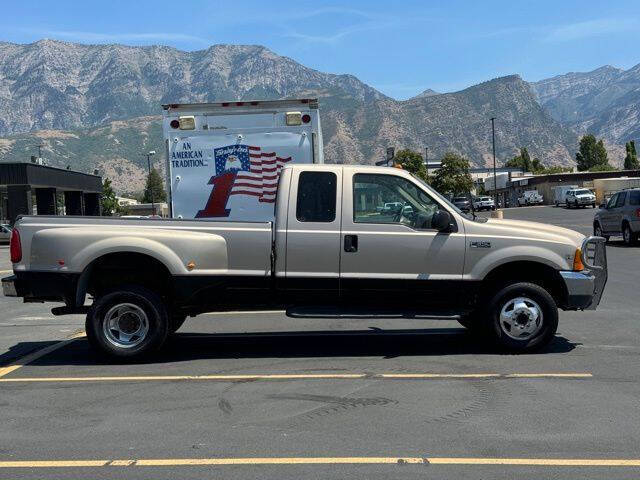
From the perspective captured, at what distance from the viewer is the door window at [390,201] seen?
8.38 m

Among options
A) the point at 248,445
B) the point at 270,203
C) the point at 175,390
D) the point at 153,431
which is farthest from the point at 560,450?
the point at 270,203

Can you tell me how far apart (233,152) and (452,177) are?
78.8 meters

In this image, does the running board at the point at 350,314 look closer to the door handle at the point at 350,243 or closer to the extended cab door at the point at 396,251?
the extended cab door at the point at 396,251

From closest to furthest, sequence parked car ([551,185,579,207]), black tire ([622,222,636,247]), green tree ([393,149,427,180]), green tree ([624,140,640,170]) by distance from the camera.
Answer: black tire ([622,222,636,247]) < parked car ([551,185,579,207]) < green tree ([393,149,427,180]) < green tree ([624,140,640,170])

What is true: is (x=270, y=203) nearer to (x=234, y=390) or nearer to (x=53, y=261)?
(x=53, y=261)

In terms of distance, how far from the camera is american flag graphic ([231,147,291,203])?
424 inches

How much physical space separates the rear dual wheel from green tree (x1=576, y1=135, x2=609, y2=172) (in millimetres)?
139344

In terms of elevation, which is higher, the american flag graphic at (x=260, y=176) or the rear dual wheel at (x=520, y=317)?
the american flag graphic at (x=260, y=176)

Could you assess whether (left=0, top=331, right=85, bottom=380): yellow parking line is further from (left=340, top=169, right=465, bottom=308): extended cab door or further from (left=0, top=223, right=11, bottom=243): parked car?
(left=0, top=223, right=11, bottom=243): parked car

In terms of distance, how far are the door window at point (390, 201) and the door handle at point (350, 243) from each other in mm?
251

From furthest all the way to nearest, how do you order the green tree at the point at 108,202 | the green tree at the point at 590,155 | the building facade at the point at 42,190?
the green tree at the point at 590,155
the green tree at the point at 108,202
the building facade at the point at 42,190

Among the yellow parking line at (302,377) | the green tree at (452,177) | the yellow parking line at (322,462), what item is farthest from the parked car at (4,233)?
the green tree at (452,177)

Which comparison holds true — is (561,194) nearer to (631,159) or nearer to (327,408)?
(631,159)

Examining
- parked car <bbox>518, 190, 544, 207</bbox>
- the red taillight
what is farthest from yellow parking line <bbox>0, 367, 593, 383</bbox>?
parked car <bbox>518, 190, 544, 207</bbox>
